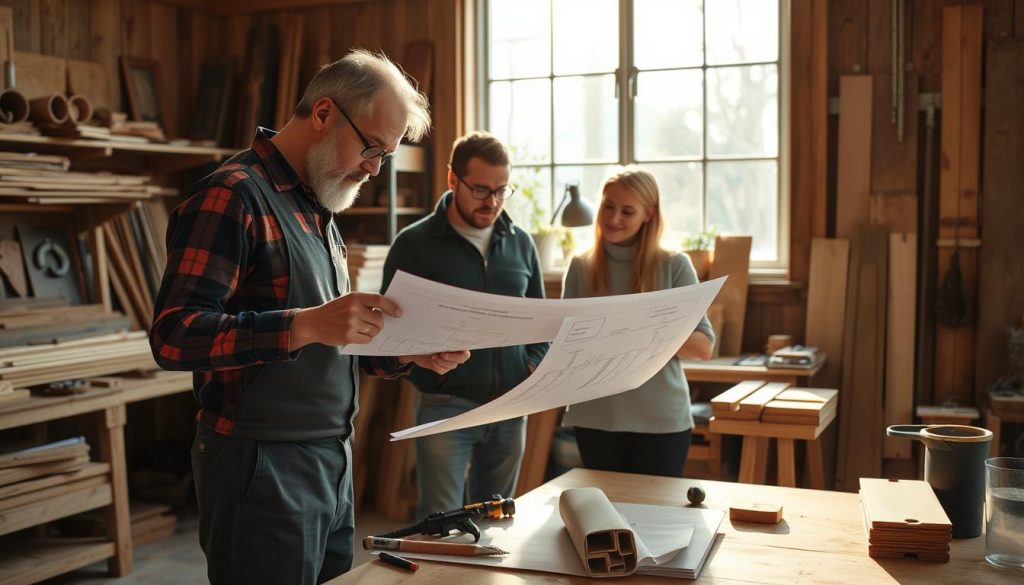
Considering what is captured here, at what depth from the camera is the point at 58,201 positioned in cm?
388

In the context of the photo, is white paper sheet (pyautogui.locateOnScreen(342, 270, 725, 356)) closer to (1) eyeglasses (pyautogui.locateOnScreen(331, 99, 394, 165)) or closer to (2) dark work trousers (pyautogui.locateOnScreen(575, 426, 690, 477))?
(1) eyeglasses (pyautogui.locateOnScreen(331, 99, 394, 165))

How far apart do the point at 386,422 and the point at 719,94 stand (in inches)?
86.0

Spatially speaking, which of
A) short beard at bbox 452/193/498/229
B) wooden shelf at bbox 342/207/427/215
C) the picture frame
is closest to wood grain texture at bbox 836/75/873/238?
short beard at bbox 452/193/498/229

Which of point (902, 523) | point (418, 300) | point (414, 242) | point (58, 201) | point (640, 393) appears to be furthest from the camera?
point (58, 201)

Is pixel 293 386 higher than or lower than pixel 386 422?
higher

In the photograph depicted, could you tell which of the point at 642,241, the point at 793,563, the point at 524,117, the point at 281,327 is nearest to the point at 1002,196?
the point at 642,241

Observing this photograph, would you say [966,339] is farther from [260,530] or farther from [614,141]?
[260,530]

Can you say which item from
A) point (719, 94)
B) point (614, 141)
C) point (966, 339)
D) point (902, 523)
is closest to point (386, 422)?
point (614, 141)

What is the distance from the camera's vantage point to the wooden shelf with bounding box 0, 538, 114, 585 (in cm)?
356

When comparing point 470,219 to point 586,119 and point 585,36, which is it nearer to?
point 586,119

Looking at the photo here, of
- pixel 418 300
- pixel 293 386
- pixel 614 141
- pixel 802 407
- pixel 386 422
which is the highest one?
pixel 614 141

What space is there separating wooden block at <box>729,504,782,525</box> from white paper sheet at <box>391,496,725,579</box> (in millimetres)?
35

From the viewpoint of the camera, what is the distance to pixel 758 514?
1.85m

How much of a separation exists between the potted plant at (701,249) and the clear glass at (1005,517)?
8.88 feet
